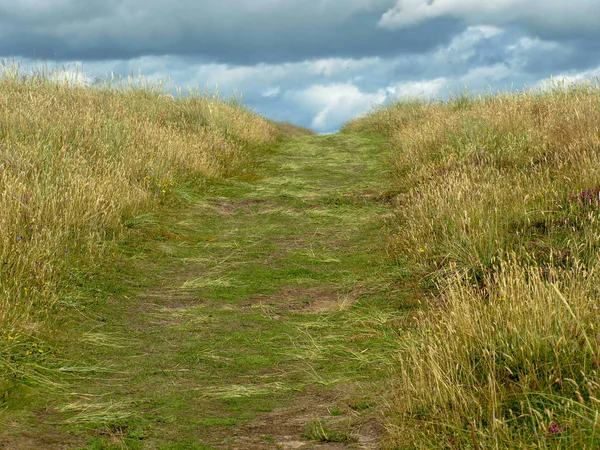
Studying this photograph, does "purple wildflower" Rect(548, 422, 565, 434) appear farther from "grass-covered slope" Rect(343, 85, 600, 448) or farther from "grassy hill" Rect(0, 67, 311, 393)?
"grassy hill" Rect(0, 67, 311, 393)

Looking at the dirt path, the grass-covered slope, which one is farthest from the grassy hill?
the grass-covered slope

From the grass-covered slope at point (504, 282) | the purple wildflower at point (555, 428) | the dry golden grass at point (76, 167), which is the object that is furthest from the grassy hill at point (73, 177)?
the purple wildflower at point (555, 428)

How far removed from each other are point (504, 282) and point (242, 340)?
7.61 ft

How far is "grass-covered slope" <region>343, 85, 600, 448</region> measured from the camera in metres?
3.14

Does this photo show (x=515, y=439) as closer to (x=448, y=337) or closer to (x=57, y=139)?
(x=448, y=337)

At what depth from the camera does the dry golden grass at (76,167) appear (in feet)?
18.6

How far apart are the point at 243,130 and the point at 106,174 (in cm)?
767

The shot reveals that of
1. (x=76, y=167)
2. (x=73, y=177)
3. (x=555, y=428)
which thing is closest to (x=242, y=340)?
(x=555, y=428)

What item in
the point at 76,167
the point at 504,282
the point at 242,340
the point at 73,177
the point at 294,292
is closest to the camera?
the point at 504,282

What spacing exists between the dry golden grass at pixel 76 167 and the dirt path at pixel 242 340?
532mm

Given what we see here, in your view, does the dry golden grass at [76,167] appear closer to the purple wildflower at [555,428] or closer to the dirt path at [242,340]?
the dirt path at [242,340]

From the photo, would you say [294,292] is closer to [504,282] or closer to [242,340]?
[242,340]

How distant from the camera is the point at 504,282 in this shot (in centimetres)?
385

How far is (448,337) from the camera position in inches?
157
